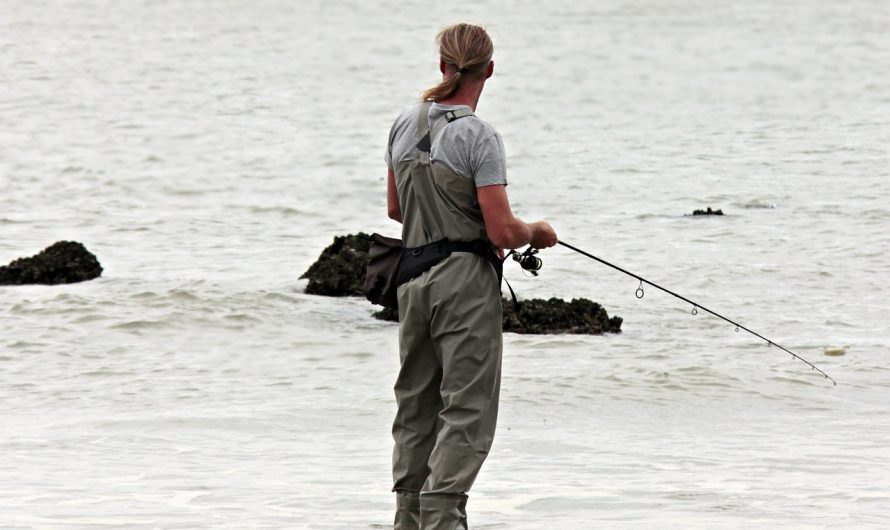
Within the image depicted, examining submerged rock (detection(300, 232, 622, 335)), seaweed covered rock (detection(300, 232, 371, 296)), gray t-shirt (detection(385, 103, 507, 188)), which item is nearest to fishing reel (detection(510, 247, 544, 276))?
gray t-shirt (detection(385, 103, 507, 188))

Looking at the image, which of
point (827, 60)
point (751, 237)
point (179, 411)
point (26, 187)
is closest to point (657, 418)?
point (179, 411)

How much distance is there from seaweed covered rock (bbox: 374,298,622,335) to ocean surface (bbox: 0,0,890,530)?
0.33 meters

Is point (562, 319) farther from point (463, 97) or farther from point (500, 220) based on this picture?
point (500, 220)

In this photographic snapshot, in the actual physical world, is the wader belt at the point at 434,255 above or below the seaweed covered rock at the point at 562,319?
above

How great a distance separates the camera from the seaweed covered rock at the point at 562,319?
13930 millimetres

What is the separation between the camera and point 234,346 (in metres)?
13.5

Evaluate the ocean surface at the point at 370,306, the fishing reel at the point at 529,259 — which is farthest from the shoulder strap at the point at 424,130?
the ocean surface at the point at 370,306

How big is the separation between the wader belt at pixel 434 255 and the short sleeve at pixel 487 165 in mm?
271

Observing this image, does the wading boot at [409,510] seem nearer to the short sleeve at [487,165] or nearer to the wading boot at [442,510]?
the wading boot at [442,510]

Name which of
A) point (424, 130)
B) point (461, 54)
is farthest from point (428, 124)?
point (461, 54)

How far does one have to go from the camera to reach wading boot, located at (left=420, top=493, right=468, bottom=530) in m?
4.97

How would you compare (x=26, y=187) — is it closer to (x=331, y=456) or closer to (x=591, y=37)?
(x=331, y=456)

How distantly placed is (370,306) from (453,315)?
413 inches

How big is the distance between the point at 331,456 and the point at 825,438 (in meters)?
3.34
